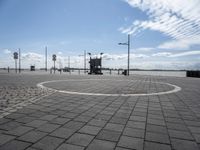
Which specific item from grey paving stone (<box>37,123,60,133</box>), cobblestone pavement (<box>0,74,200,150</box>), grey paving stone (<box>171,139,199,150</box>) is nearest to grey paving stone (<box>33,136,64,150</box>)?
cobblestone pavement (<box>0,74,200,150</box>)

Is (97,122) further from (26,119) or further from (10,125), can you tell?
(10,125)

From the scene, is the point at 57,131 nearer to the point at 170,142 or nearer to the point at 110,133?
the point at 110,133

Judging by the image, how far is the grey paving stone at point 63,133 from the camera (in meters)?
3.86

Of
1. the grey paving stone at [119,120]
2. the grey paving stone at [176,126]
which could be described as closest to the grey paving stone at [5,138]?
the grey paving stone at [119,120]

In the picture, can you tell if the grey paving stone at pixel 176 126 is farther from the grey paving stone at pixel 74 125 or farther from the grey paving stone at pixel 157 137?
the grey paving stone at pixel 74 125

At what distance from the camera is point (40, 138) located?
12.1 feet

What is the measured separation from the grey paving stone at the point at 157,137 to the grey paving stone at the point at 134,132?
0.47ft

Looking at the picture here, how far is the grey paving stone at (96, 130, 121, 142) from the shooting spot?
12.4 feet

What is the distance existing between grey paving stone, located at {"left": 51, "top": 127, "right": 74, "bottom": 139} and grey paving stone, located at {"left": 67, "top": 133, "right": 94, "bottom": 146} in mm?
149

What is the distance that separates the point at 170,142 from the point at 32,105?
16.5ft

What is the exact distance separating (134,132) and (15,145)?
2.60 metres

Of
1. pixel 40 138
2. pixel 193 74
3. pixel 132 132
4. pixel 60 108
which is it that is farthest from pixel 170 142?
pixel 193 74

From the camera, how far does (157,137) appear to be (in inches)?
153

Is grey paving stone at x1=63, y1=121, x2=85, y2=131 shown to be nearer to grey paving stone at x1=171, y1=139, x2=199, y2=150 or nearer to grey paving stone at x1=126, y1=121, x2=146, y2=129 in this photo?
grey paving stone at x1=126, y1=121, x2=146, y2=129
